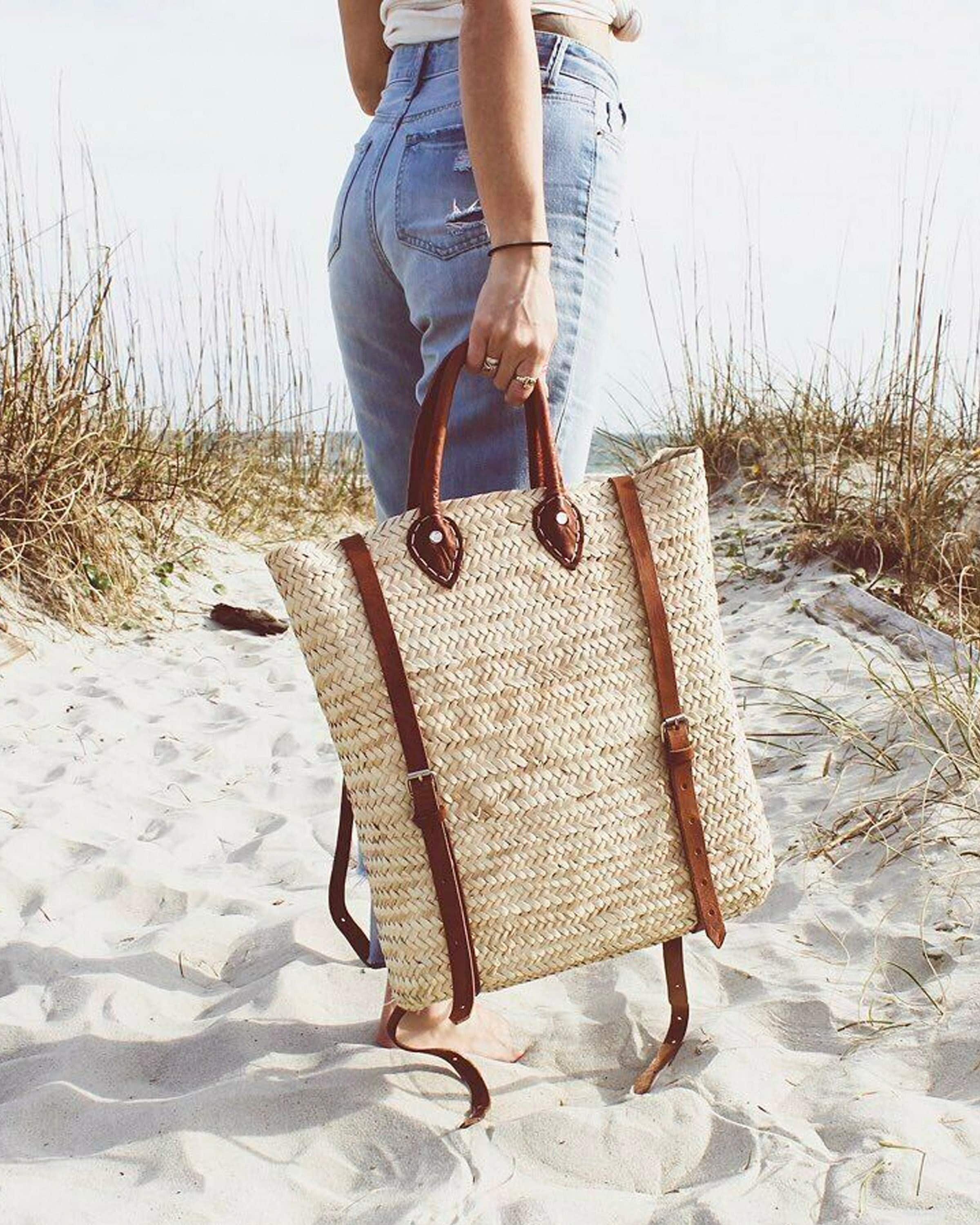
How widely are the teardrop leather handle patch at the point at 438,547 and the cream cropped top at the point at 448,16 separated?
1.69 feet

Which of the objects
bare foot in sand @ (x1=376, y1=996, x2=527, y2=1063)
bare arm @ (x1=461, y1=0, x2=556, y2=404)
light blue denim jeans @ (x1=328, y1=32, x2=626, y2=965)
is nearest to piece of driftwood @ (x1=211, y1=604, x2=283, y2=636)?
bare foot in sand @ (x1=376, y1=996, x2=527, y2=1063)

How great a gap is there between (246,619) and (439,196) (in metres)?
3.02

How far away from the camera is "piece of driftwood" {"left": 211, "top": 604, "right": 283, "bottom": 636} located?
4078 mm

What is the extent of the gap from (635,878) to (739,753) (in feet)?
0.63

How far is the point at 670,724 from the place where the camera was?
50.9 inches

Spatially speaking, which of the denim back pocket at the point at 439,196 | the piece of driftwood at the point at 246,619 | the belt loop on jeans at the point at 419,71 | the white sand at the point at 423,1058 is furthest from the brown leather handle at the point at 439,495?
the piece of driftwood at the point at 246,619

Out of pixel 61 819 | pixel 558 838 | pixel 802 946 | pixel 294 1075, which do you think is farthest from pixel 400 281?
pixel 61 819

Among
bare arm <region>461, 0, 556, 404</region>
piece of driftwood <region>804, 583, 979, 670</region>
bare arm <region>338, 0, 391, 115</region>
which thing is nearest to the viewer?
bare arm <region>461, 0, 556, 404</region>

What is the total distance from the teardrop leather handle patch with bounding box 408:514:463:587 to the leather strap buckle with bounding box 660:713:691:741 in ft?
0.95

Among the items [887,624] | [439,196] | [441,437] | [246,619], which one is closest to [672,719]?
[441,437]

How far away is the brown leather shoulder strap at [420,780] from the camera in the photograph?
1198mm

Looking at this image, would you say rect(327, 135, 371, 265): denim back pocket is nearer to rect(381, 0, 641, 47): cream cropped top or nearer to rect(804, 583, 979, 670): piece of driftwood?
rect(381, 0, 641, 47): cream cropped top

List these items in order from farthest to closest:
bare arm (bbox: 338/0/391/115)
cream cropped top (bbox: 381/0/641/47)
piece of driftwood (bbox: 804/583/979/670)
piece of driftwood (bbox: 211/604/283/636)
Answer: piece of driftwood (bbox: 211/604/283/636)
piece of driftwood (bbox: 804/583/979/670)
bare arm (bbox: 338/0/391/115)
cream cropped top (bbox: 381/0/641/47)

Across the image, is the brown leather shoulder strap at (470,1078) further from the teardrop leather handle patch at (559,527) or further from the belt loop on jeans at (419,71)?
the belt loop on jeans at (419,71)
